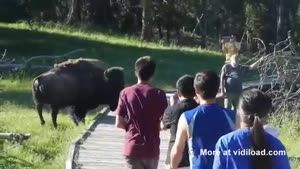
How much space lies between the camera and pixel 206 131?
652 centimetres

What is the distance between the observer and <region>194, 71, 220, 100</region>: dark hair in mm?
6461

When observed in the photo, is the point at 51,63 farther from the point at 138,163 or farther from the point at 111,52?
the point at 138,163

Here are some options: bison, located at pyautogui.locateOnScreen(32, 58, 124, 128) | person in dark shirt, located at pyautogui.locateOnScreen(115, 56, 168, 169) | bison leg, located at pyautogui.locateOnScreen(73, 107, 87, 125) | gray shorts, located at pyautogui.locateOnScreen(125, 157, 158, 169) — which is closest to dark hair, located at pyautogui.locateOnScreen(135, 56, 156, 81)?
person in dark shirt, located at pyautogui.locateOnScreen(115, 56, 168, 169)

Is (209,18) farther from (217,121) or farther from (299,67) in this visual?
(217,121)

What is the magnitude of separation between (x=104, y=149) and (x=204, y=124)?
678cm

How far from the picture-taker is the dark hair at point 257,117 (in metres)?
5.42

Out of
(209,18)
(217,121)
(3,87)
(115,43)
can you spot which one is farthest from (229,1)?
(217,121)

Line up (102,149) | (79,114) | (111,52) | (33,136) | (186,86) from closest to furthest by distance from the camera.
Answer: (186,86) < (102,149) < (33,136) < (79,114) < (111,52)

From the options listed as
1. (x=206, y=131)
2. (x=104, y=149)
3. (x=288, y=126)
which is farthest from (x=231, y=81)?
(x=206, y=131)

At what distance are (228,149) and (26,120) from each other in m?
11.8

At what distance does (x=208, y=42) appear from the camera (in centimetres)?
6397

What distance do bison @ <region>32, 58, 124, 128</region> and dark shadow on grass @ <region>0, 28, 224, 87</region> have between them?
414 inches

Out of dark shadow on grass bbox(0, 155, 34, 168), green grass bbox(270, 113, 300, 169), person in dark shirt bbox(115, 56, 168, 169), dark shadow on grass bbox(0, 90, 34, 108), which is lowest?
dark shadow on grass bbox(0, 90, 34, 108)

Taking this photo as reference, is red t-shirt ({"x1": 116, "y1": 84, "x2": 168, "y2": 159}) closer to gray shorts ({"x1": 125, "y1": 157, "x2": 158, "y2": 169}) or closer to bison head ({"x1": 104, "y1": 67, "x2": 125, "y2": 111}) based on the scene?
gray shorts ({"x1": 125, "y1": 157, "x2": 158, "y2": 169})
